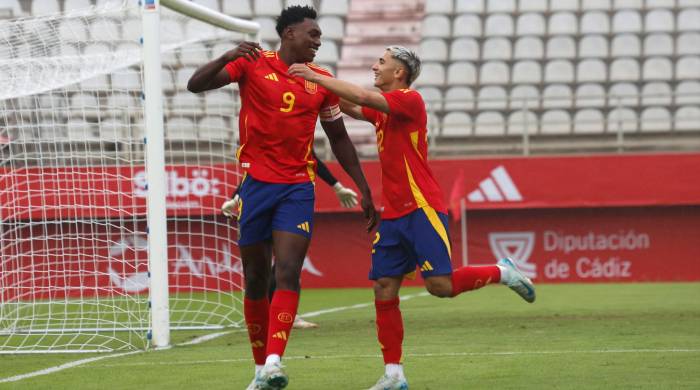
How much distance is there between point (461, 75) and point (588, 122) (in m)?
2.98

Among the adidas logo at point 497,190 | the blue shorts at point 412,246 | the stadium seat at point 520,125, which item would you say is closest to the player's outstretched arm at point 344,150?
the blue shorts at point 412,246

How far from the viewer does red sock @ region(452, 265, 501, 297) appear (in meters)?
6.50

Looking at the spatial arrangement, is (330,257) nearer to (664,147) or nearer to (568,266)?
(568,266)

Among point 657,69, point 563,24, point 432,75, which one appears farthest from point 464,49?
point 657,69

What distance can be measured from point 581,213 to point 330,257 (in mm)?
4211

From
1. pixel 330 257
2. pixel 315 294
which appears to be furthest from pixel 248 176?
pixel 330 257

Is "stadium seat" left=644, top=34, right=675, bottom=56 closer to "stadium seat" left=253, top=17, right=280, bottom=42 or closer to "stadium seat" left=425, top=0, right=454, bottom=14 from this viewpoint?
"stadium seat" left=425, top=0, right=454, bottom=14

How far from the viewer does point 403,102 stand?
20.5 ft

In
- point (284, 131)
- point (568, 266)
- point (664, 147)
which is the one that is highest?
point (284, 131)

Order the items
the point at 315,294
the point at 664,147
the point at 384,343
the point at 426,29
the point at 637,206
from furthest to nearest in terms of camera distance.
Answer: the point at 426,29
the point at 664,147
the point at 637,206
the point at 315,294
the point at 384,343

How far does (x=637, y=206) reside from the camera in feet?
59.8

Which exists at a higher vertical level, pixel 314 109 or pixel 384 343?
pixel 314 109

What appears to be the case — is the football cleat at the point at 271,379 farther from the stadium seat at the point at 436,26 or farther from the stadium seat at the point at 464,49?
the stadium seat at the point at 436,26

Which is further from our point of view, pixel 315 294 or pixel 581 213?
pixel 581 213
